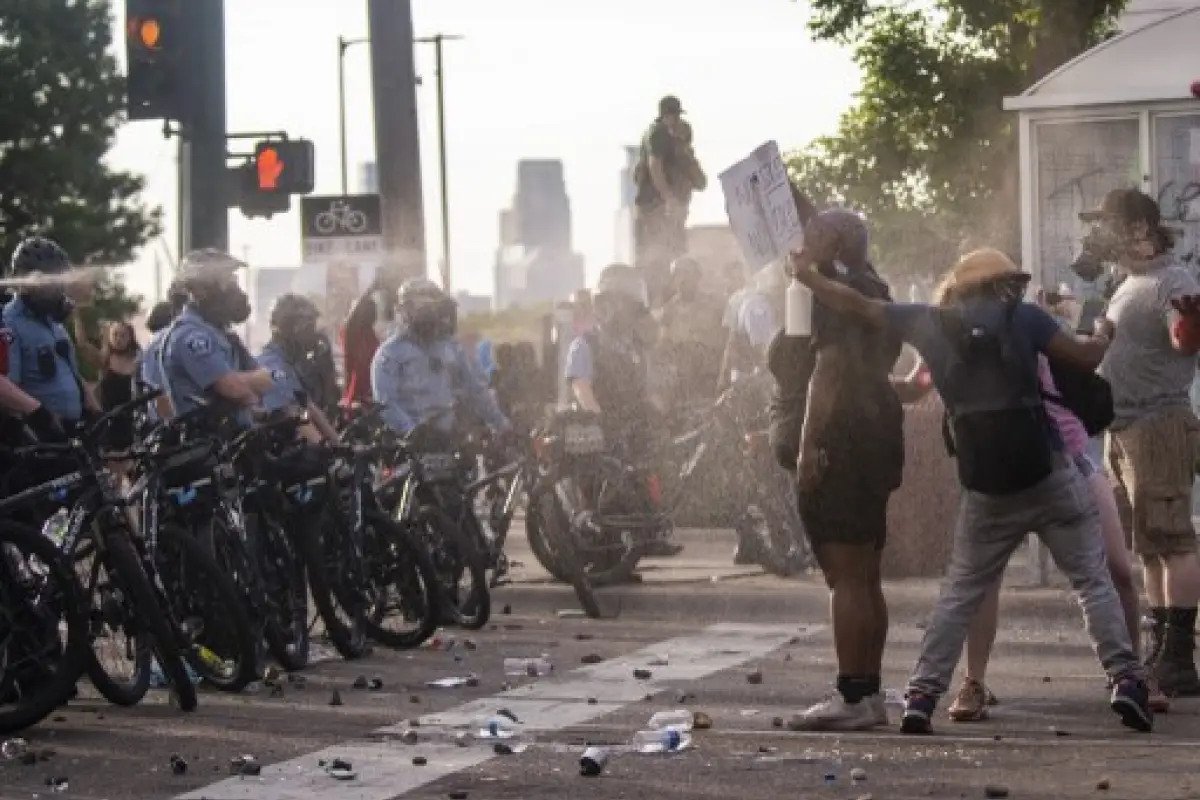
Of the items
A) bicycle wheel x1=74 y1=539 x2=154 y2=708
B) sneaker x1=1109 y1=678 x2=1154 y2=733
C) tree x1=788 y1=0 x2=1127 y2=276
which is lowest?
sneaker x1=1109 y1=678 x2=1154 y2=733

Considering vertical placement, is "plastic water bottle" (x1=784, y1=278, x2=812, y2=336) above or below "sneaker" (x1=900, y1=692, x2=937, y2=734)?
above

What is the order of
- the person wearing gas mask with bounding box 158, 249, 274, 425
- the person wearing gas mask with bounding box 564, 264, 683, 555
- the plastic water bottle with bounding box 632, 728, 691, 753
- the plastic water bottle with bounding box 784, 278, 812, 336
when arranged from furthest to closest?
the person wearing gas mask with bounding box 564, 264, 683, 555 < the person wearing gas mask with bounding box 158, 249, 274, 425 < the plastic water bottle with bounding box 784, 278, 812, 336 < the plastic water bottle with bounding box 632, 728, 691, 753

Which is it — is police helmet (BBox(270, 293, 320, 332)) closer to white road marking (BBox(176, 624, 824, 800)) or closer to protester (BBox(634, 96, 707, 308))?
white road marking (BBox(176, 624, 824, 800))

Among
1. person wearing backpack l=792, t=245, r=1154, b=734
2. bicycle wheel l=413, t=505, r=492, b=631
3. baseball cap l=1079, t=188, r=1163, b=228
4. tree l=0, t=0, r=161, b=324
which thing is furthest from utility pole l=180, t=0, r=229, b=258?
tree l=0, t=0, r=161, b=324

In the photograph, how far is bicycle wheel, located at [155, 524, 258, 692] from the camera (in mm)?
12766

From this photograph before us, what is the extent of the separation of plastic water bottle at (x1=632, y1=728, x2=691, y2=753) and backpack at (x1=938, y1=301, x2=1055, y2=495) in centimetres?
132

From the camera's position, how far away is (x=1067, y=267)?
1811cm

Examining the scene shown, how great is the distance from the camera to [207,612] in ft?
42.3

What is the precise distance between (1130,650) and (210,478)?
3.91 metres

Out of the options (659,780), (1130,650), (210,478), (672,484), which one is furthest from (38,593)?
(672,484)

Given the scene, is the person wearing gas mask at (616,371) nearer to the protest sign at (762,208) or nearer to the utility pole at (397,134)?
the utility pole at (397,134)

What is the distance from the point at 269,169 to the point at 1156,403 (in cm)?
802

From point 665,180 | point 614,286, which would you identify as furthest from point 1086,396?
point 665,180

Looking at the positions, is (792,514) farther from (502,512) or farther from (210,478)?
(210,478)
